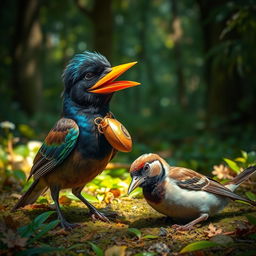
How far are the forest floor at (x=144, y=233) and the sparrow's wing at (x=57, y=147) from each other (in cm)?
55

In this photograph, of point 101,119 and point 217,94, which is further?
point 217,94

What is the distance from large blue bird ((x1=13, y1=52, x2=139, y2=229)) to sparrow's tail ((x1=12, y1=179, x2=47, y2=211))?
0.06 metres

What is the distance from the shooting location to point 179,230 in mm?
3516

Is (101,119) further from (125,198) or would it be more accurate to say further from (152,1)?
(152,1)

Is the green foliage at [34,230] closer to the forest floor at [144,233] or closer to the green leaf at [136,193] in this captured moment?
the forest floor at [144,233]

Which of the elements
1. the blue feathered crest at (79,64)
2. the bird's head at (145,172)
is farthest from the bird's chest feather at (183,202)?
the blue feathered crest at (79,64)

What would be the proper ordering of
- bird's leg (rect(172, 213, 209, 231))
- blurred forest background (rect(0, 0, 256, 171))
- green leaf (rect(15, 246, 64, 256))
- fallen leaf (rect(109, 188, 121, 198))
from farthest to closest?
1. blurred forest background (rect(0, 0, 256, 171))
2. fallen leaf (rect(109, 188, 121, 198))
3. bird's leg (rect(172, 213, 209, 231))
4. green leaf (rect(15, 246, 64, 256))

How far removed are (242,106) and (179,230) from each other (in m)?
8.04

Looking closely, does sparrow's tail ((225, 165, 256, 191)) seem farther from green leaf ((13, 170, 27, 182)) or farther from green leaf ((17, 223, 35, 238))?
green leaf ((13, 170, 27, 182))

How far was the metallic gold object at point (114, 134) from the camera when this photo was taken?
3.62 meters

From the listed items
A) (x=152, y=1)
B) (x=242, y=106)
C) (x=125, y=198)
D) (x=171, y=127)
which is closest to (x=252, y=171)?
(x=125, y=198)

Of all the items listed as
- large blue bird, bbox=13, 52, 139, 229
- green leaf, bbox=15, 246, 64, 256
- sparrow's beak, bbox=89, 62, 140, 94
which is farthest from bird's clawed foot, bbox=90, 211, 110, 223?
sparrow's beak, bbox=89, 62, 140, 94

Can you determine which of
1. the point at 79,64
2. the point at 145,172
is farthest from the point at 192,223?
the point at 79,64

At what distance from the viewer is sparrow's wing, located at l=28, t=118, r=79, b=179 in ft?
12.0
